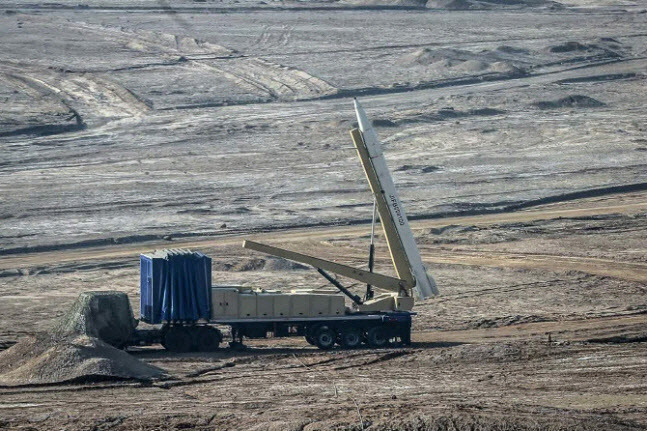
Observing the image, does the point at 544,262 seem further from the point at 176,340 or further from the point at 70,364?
the point at 70,364

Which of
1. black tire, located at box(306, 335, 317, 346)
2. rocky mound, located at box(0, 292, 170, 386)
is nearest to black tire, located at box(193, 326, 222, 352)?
rocky mound, located at box(0, 292, 170, 386)

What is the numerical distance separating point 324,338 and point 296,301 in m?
1.11

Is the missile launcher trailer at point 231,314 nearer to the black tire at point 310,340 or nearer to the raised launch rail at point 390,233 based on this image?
the black tire at point 310,340

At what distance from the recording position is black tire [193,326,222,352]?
88.0ft

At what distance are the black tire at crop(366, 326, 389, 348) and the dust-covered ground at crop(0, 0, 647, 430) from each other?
2.93 feet

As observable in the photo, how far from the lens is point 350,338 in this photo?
2769cm

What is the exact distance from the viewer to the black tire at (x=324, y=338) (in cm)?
2742

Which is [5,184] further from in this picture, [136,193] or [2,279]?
[2,279]

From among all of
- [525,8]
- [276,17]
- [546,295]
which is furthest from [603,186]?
[525,8]

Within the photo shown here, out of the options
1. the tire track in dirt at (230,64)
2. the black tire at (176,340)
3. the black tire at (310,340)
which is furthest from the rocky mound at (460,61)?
the black tire at (176,340)

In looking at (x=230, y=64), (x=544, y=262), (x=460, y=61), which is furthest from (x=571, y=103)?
(x=544, y=262)

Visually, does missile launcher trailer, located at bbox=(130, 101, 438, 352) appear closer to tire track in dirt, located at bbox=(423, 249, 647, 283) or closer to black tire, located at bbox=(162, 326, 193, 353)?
black tire, located at bbox=(162, 326, 193, 353)

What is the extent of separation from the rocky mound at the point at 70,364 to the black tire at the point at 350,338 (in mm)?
5091

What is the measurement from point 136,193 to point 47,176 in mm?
4647
